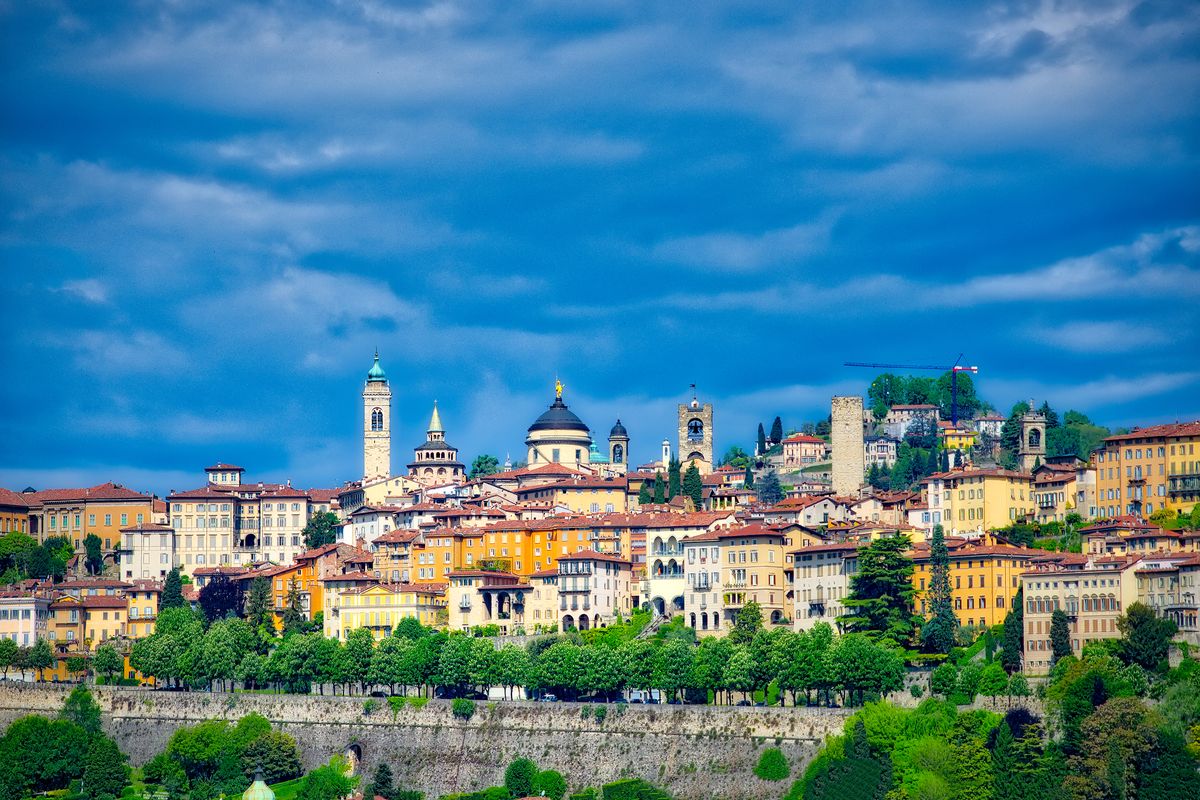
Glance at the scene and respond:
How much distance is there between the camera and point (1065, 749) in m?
86.8

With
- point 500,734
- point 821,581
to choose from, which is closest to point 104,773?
point 500,734

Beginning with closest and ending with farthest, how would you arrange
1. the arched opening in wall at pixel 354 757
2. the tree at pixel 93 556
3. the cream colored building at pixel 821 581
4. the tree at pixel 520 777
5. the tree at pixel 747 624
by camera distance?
the tree at pixel 520 777
the arched opening in wall at pixel 354 757
the tree at pixel 747 624
the cream colored building at pixel 821 581
the tree at pixel 93 556

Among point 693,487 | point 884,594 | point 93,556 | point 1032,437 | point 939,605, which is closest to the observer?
point 939,605

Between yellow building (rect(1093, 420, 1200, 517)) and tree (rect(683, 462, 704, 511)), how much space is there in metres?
24.8

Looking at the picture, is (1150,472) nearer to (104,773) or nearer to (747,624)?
(747,624)

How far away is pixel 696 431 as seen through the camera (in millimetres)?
154875

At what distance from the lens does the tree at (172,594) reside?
127106mm

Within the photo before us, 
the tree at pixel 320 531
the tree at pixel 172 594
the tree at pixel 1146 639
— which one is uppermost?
the tree at pixel 320 531

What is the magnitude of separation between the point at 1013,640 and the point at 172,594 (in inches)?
1952

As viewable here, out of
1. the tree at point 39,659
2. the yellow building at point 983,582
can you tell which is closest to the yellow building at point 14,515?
the tree at point 39,659

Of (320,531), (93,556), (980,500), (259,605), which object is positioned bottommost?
(259,605)

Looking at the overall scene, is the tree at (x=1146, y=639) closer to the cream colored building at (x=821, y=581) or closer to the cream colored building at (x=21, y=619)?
the cream colored building at (x=821, y=581)

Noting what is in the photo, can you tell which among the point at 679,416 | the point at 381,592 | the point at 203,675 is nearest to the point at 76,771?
the point at 203,675

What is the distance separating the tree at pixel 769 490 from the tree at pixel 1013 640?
38641 mm
